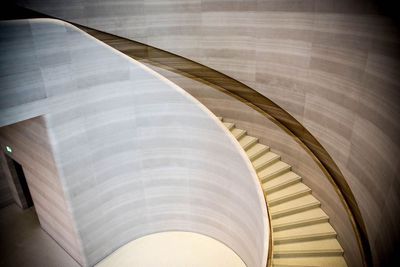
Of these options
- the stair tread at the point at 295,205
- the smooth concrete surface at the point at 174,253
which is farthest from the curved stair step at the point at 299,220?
the smooth concrete surface at the point at 174,253

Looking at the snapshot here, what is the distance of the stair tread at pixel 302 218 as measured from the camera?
6059 millimetres

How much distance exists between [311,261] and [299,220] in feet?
2.60

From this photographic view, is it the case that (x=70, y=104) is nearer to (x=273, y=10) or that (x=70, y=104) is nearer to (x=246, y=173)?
(x=246, y=173)

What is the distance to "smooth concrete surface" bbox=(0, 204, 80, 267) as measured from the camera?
7645 millimetres

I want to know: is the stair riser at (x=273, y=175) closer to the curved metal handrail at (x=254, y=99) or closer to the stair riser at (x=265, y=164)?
the stair riser at (x=265, y=164)

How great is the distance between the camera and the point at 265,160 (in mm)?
7129

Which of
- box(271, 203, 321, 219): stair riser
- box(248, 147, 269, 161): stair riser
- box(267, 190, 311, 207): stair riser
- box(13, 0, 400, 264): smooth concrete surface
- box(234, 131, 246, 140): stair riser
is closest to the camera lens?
box(13, 0, 400, 264): smooth concrete surface

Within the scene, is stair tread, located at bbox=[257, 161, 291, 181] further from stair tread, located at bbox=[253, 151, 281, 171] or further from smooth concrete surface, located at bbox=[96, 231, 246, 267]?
smooth concrete surface, located at bbox=[96, 231, 246, 267]

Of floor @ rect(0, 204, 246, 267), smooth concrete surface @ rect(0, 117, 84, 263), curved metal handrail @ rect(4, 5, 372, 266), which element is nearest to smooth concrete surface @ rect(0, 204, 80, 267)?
floor @ rect(0, 204, 246, 267)

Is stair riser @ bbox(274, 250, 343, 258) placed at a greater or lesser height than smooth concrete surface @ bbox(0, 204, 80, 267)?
greater

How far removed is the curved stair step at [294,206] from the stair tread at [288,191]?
0.15 m

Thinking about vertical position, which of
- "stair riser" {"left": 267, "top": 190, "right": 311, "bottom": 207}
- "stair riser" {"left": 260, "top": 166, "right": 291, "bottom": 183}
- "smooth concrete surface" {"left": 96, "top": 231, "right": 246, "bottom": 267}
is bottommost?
"smooth concrete surface" {"left": 96, "top": 231, "right": 246, "bottom": 267}

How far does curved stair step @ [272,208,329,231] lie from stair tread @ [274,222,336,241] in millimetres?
77

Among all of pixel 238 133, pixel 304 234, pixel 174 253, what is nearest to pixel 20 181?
pixel 174 253
